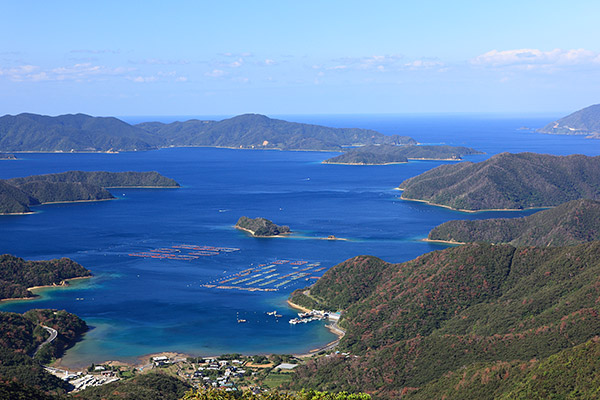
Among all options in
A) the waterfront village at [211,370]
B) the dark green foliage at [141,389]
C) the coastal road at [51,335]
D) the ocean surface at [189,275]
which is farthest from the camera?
the ocean surface at [189,275]

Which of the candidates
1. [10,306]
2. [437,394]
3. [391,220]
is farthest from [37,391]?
[391,220]

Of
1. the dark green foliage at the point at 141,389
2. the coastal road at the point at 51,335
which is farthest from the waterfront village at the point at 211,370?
the coastal road at the point at 51,335

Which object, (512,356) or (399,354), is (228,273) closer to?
(399,354)

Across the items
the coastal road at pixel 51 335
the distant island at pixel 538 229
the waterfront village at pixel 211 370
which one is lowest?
the waterfront village at pixel 211 370

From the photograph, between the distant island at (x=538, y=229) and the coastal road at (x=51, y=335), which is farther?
the distant island at (x=538, y=229)

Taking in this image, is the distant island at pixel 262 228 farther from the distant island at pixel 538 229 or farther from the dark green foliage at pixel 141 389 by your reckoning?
the dark green foliage at pixel 141 389

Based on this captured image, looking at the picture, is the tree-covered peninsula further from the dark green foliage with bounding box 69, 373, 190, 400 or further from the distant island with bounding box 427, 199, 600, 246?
the distant island with bounding box 427, 199, 600, 246

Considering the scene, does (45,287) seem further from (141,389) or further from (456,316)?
(456,316)

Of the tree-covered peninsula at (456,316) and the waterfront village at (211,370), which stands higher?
the tree-covered peninsula at (456,316)
